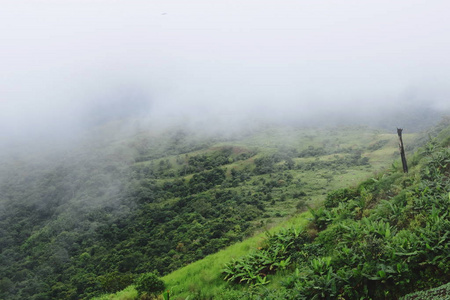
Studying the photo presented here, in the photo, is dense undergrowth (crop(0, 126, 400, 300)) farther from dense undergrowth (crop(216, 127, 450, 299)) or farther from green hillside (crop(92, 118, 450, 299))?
dense undergrowth (crop(216, 127, 450, 299))

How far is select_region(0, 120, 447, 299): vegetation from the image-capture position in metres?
13.1

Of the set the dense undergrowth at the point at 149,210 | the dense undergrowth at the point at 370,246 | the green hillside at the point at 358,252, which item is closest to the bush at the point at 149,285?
the green hillside at the point at 358,252

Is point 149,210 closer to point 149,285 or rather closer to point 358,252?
point 149,285

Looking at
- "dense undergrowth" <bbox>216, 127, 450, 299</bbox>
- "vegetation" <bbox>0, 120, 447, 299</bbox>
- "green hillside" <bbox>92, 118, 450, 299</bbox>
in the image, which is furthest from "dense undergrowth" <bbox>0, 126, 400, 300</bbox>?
"dense undergrowth" <bbox>216, 127, 450, 299</bbox>

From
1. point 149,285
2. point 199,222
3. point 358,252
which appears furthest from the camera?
point 199,222

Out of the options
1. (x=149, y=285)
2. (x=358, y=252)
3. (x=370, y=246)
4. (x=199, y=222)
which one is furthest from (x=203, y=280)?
(x=199, y=222)

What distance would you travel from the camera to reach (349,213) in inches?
555

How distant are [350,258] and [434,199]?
14.3 feet

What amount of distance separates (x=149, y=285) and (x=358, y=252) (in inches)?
400

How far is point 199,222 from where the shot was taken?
345 feet

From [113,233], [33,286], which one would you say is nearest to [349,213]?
[33,286]

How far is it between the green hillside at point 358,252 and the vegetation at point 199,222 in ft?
0.26

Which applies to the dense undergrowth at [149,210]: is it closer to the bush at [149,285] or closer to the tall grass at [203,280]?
the bush at [149,285]

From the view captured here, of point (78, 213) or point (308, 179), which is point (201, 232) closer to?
point (308, 179)
